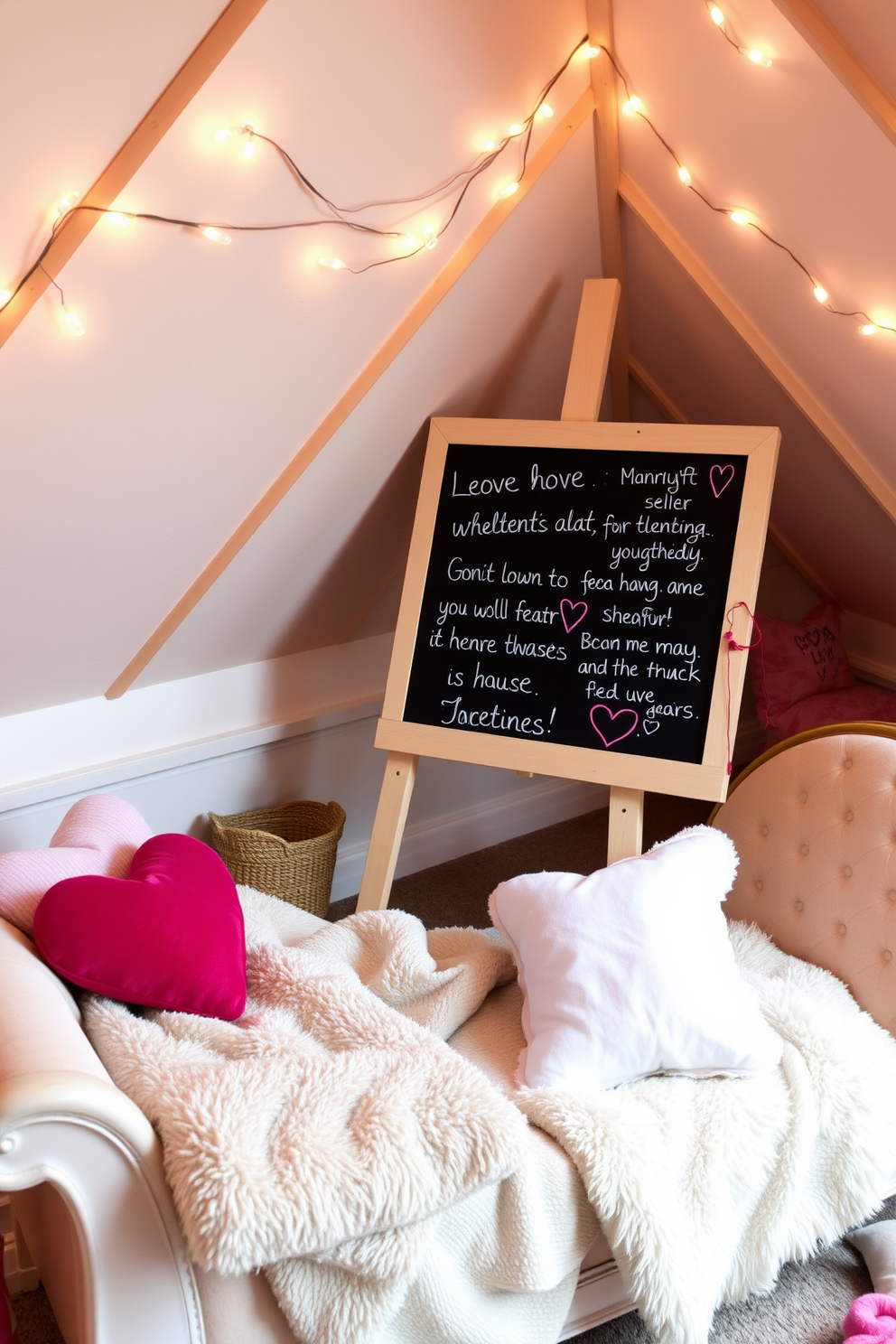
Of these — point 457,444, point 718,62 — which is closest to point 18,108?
point 718,62

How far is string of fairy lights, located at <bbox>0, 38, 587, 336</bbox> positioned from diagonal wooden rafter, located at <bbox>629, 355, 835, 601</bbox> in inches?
32.6

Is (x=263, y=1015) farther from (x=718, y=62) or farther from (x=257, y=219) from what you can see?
A: (x=718, y=62)

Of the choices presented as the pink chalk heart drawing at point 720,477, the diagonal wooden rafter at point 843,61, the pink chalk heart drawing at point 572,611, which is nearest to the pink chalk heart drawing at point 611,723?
the pink chalk heart drawing at point 572,611

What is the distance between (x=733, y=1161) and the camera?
1446mm

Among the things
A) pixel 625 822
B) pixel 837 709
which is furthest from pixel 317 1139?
pixel 837 709

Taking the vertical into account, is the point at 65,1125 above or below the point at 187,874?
below

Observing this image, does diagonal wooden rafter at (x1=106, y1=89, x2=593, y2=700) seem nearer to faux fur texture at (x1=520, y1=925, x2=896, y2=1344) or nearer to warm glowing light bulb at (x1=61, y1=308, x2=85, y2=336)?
warm glowing light bulb at (x1=61, y1=308, x2=85, y2=336)

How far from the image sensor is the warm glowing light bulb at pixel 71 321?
4.94ft

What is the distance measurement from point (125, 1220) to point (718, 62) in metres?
1.77

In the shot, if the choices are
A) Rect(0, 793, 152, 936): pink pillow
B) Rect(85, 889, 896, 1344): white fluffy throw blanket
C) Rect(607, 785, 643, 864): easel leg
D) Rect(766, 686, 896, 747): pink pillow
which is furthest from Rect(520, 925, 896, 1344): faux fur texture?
Rect(766, 686, 896, 747): pink pillow

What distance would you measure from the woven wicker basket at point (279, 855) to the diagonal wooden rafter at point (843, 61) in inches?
70.4

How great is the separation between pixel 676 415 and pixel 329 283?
1.26 meters

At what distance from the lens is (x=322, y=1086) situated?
129cm

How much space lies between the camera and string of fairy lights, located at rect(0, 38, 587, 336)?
144 centimetres
